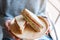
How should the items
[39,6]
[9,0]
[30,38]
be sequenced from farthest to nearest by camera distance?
[39,6] < [9,0] < [30,38]

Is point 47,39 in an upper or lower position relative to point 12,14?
lower

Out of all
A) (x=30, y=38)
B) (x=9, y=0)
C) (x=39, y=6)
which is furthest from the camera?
(x=39, y=6)

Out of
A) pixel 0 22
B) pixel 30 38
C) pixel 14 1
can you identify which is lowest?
pixel 30 38

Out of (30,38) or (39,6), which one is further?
(39,6)

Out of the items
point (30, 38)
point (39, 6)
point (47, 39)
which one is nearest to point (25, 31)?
point (30, 38)

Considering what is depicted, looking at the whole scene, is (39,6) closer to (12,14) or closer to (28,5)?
(28,5)

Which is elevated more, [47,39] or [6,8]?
[6,8]

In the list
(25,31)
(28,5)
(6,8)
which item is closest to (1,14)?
(6,8)

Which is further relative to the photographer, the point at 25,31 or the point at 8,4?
the point at 8,4

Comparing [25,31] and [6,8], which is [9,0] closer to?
[6,8]
